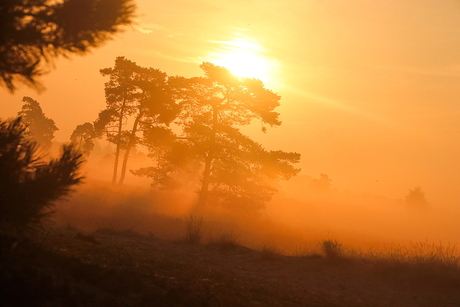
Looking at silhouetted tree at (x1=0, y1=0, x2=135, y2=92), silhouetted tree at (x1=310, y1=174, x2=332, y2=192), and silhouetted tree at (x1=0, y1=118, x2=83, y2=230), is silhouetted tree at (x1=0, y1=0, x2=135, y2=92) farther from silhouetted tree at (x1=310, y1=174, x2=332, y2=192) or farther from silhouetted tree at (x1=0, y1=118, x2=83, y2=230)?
silhouetted tree at (x1=310, y1=174, x2=332, y2=192)

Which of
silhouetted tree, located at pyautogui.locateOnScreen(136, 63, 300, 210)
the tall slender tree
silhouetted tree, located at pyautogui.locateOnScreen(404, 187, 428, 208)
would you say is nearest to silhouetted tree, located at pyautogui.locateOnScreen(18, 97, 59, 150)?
the tall slender tree

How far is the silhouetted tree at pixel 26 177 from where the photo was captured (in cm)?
507

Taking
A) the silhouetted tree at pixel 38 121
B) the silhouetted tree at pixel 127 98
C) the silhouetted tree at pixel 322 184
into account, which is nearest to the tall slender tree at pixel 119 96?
the silhouetted tree at pixel 127 98

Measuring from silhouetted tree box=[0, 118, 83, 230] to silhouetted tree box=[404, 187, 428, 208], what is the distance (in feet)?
256

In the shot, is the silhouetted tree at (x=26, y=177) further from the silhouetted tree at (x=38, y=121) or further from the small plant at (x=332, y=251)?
the silhouetted tree at (x=38, y=121)

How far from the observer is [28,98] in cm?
4456

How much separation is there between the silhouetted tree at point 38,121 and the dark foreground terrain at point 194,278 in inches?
1554

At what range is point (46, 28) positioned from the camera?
6.06 m

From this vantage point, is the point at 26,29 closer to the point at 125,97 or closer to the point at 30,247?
the point at 30,247

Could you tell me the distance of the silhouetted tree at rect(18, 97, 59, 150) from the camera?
147 ft

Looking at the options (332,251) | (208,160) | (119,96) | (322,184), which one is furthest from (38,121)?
(322,184)

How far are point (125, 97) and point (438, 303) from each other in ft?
89.6

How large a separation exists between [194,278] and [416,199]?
3024 inches

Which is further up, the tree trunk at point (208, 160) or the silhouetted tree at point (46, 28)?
the tree trunk at point (208, 160)
